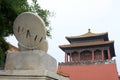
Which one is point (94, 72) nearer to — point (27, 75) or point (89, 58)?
point (89, 58)

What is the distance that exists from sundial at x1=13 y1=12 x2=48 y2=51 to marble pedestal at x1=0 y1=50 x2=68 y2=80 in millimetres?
185

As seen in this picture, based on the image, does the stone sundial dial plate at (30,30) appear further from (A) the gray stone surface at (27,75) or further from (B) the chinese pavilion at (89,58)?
(B) the chinese pavilion at (89,58)

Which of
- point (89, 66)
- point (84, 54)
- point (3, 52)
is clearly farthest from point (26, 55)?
point (84, 54)

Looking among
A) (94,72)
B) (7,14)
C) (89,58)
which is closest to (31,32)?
(7,14)

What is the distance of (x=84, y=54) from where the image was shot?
25.3 metres

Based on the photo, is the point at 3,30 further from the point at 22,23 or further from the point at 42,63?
the point at 42,63

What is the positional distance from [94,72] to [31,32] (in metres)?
17.4

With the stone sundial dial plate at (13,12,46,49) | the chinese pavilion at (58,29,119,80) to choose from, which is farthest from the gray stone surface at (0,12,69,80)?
the chinese pavilion at (58,29,119,80)

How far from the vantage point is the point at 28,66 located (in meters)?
3.22

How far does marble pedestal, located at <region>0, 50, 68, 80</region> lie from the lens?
3.08m

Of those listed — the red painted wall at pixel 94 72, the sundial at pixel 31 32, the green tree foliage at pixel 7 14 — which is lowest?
the red painted wall at pixel 94 72

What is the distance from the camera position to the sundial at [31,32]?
346cm

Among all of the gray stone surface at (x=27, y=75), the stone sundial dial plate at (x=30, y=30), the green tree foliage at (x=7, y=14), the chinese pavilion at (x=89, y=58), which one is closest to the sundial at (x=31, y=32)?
the stone sundial dial plate at (x=30, y=30)

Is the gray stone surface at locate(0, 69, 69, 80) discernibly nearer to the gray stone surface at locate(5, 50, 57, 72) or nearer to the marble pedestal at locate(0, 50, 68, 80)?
the marble pedestal at locate(0, 50, 68, 80)
